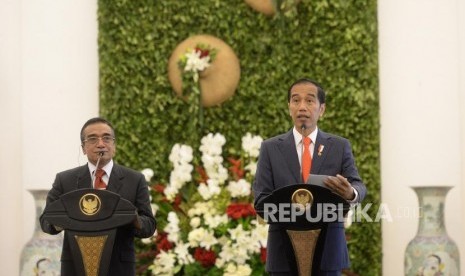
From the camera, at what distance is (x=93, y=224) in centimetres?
388

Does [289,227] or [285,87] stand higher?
[285,87]

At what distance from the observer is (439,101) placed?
6.89m

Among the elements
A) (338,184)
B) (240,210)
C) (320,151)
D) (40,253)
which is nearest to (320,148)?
(320,151)

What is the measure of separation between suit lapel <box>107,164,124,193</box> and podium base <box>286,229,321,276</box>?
93cm

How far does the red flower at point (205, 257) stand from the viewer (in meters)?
6.59

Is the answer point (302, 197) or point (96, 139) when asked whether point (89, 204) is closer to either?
point (96, 139)

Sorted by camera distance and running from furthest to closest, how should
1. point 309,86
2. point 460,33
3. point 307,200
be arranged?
point 460,33 < point 309,86 < point 307,200

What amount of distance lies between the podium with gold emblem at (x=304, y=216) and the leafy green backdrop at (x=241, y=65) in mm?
3215

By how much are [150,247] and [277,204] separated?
3343 mm

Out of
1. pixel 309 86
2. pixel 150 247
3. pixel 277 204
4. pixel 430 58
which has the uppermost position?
pixel 430 58

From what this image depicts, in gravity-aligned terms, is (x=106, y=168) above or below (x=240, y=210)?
above

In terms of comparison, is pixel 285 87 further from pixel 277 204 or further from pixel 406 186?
pixel 277 204

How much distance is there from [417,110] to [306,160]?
314cm

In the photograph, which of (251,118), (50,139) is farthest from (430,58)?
(50,139)
